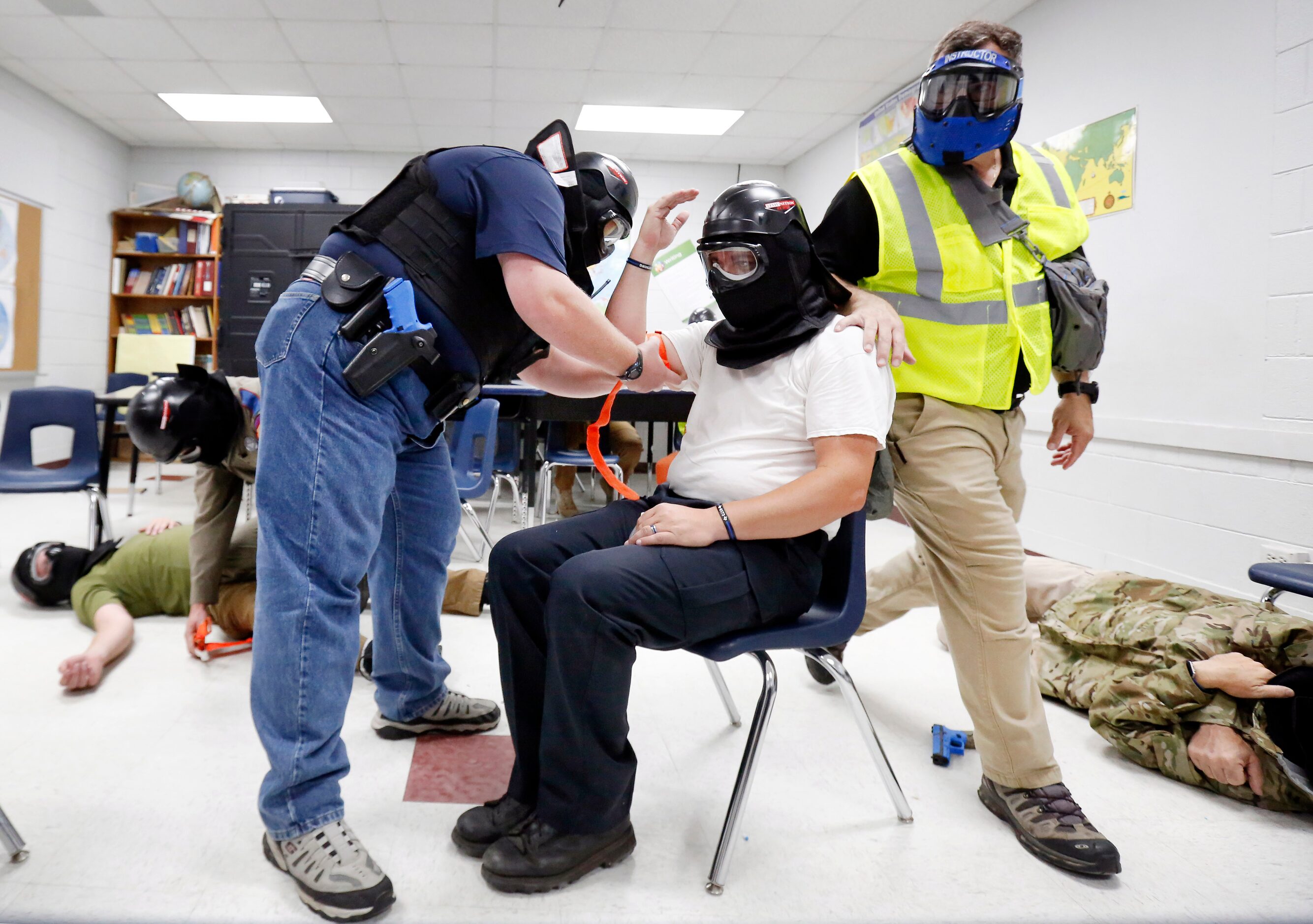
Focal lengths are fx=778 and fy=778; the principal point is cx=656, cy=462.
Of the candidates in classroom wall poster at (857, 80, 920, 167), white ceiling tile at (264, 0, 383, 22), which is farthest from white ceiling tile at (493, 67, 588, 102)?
classroom wall poster at (857, 80, 920, 167)

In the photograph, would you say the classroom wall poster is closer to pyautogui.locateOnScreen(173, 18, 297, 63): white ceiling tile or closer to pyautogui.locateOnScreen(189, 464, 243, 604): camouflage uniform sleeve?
pyautogui.locateOnScreen(173, 18, 297, 63): white ceiling tile

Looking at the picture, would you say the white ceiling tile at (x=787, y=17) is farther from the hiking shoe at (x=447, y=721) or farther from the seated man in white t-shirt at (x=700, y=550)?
the hiking shoe at (x=447, y=721)

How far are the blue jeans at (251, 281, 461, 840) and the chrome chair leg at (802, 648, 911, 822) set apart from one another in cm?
79

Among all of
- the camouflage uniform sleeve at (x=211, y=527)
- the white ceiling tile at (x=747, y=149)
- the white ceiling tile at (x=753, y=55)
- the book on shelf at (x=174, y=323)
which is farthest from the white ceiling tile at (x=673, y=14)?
the book on shelf at (x=174, y=323)

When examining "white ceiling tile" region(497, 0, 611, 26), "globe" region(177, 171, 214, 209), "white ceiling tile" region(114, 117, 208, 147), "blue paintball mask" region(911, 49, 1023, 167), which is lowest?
"blue paintball mask" region(911, 49, 1023, 167)

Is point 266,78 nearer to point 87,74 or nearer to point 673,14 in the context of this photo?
point 87,74

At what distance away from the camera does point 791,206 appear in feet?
4.56

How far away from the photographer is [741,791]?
51.4 inches

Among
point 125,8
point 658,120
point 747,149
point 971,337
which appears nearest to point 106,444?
point 125,8

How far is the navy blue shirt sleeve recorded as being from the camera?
1218 mm

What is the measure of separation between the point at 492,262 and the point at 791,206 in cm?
54

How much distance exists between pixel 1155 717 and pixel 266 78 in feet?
20.9

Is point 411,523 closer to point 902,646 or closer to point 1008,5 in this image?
point 902,646

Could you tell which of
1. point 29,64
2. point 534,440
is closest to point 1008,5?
point 534,440
